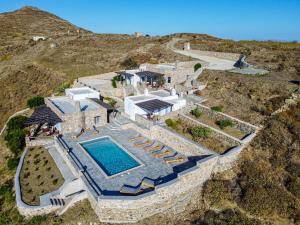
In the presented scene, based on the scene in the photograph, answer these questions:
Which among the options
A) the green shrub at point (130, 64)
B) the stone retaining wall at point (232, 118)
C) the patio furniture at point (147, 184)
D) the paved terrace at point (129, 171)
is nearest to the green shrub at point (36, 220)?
the paved terrace at point (129, 171)

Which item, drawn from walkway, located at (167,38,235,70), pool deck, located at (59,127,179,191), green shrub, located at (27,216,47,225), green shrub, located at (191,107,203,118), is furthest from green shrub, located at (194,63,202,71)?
green shrub, located at (27,216,47,225)

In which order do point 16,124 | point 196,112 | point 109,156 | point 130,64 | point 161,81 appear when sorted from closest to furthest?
point 109,156
point 196,112
point 16,124
point 161,81
point 130,64

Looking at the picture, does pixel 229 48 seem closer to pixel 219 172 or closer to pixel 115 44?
pixel 115 44

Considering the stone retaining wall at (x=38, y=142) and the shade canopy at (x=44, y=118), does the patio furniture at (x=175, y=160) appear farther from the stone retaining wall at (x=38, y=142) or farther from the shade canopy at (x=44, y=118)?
the stone retaining wall at (x=38, y=142)

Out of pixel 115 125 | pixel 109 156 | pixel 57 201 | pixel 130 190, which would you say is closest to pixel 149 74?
pixel 115 125

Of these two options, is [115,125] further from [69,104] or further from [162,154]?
[162,154]

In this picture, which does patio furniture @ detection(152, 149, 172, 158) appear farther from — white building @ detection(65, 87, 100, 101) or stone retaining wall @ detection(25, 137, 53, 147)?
white building @ detection(65, 87, 100, 101)
